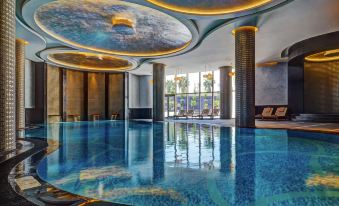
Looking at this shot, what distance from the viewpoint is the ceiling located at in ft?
21.5

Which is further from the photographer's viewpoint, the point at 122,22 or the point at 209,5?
the point at 122,22

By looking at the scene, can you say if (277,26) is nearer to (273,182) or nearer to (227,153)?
(227,153)

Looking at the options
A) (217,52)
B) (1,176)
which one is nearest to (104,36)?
(217,52)

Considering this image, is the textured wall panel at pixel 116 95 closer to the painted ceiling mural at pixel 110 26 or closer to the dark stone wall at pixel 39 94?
the dark stone wall at pixel 39 94

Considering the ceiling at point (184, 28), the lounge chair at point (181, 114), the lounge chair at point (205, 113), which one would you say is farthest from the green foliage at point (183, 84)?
the ceiling at point (184, 28)

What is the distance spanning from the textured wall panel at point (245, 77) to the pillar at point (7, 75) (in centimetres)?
695

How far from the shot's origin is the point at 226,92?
16.0 metres

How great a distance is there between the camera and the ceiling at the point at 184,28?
6555 mm

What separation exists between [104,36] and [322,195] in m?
9.21

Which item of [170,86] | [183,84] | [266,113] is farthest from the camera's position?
[170,86]

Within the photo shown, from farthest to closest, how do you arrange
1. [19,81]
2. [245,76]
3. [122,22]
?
[19,81]
[245,76]
[122,22]

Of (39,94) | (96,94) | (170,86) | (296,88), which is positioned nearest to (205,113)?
(170,86)

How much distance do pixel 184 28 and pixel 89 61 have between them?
8.33m

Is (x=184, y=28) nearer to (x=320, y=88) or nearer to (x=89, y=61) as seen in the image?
(x=89, y=61)
